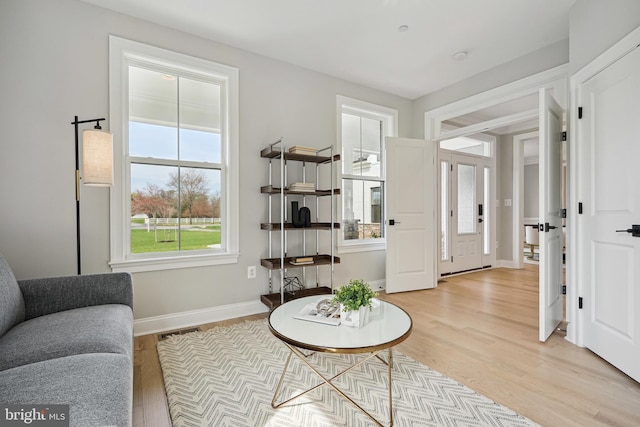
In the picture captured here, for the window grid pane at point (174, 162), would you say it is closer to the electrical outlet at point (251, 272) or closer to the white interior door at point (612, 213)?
the electrical outlet at point (251, 272)

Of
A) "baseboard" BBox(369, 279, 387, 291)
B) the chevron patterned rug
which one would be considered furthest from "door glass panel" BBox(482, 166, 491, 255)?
the chevron patterned rug

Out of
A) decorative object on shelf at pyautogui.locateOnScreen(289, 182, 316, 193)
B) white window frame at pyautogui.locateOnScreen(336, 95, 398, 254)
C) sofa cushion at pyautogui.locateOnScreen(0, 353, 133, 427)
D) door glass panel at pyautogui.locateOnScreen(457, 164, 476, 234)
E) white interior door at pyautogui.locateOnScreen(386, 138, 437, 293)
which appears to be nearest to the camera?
sofa cushion at pyautogui.locateOnScreen(0, 353, 133, 427)

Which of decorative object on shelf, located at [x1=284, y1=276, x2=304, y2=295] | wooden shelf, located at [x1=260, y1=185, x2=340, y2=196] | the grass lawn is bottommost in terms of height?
decorative object on shelf, located at [x1=284, y1=276, x2=304, y2=295]

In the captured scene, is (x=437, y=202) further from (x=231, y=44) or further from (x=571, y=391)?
(x=231, y=44)

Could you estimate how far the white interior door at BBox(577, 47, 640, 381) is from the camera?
6.32 feet

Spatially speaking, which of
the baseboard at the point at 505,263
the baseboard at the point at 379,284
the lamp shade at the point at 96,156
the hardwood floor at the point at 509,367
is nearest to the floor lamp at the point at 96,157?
the lamp shade at the point at 96,156

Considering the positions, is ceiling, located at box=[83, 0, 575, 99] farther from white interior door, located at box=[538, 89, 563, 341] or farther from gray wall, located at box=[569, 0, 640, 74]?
white interior door, located at box=[538, 89, 563, 341]

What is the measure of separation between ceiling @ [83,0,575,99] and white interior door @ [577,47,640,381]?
89 centimetres

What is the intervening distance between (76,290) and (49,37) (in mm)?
1917

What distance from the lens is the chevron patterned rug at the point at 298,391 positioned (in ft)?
5.09

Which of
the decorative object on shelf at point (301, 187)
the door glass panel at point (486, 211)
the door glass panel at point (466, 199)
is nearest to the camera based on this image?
the decorative object on shelf at point (301, 187)

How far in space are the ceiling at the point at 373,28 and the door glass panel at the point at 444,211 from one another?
1773mm

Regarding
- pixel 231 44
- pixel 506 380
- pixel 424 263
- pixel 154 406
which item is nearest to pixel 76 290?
pixel 154 406

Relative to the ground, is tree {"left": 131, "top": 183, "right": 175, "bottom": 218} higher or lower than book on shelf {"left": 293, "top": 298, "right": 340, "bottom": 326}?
higher
